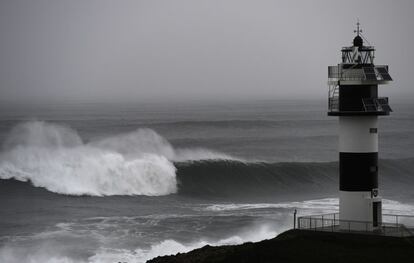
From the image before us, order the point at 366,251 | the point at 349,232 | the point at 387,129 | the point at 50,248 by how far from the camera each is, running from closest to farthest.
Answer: the point at 366,251
the point at 349,232
the point at 50,248
the point at 387,129

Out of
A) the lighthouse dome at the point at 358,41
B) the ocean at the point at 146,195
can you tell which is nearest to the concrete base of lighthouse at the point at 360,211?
the lighthouse dome at the point at 358,41

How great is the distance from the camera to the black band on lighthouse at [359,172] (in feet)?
46.2

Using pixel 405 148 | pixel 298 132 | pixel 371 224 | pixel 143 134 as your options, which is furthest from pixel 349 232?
pixel 298 132

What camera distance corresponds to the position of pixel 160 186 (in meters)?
30.6

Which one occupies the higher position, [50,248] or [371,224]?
[371,224]

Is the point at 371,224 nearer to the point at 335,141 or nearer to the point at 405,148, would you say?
the point at 405,148

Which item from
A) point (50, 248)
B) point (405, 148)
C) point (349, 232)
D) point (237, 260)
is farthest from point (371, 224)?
point (405, 148)

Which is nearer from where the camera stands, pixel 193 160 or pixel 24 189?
pixel 24 189

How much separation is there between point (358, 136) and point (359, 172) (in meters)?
0.61

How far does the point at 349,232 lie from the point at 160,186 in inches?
681

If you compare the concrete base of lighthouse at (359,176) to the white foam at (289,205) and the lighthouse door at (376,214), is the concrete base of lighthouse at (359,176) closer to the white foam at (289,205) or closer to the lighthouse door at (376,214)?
the lighthouse door at (376,214)

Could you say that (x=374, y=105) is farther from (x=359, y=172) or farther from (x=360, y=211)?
(x=360, y=211)

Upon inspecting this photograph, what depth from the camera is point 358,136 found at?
46.3ft

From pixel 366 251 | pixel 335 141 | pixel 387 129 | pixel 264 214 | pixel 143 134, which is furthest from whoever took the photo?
pixel 387 129
